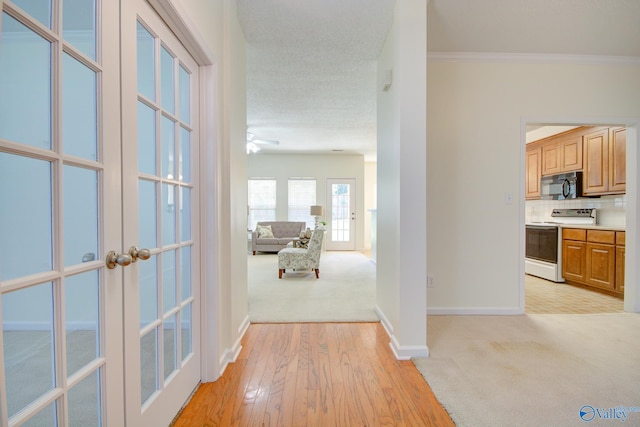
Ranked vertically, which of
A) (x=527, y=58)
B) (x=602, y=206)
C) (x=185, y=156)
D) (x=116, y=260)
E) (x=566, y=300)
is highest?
(x=527, y=58)

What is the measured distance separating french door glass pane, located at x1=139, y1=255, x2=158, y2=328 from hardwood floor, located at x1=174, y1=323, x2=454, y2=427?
61 cm

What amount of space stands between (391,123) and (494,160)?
1344 millimetres

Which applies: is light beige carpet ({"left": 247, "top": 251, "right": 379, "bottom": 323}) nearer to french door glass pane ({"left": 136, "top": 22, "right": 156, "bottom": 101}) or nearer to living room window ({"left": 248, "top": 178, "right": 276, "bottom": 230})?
french door glass pane ({"left": 136, "top": 22, "right": 156, "bottom": 101})

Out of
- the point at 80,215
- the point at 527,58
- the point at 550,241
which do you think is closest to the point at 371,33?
the point at 527,58

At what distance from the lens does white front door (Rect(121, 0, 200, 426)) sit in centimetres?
111

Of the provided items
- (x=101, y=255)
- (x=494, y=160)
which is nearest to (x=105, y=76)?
(x=101, y=255)

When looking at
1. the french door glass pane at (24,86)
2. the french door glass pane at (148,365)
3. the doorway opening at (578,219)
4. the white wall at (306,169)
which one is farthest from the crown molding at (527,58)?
the white wall at (306,169)

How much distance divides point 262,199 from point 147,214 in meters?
6.55

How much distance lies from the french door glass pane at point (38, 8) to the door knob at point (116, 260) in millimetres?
713

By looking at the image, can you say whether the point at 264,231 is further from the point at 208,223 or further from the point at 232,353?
the point at 208,223

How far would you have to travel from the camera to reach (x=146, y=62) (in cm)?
124

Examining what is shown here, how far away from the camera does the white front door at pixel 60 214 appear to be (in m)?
0.72

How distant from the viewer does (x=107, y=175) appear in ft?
3.26

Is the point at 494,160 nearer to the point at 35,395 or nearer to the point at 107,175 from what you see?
the point at 107,175
